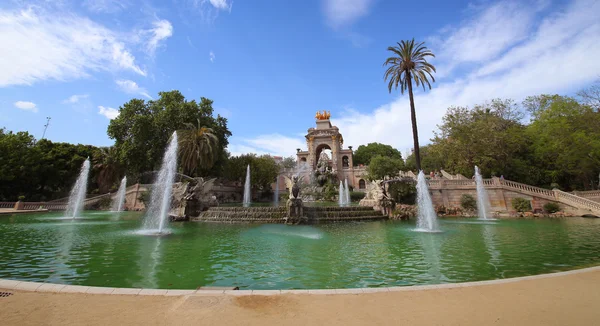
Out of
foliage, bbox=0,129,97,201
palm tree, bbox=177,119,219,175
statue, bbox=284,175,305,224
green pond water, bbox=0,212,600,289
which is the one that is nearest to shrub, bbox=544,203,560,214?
green pond water, bbox=0,212,600,289

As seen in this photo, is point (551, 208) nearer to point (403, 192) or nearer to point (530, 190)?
point (530, 190)

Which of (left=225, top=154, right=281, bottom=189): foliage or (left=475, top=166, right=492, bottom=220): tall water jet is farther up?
(left=225, top=154, right=281, bottom=189): foliage

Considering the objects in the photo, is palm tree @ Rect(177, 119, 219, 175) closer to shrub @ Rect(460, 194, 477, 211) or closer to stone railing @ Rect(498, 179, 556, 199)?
shrub @ Rect(460, 194, 477, 211)

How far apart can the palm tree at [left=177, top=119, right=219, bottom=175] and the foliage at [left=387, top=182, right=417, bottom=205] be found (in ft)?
76.1

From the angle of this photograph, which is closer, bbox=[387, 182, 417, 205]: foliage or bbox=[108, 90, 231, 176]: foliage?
bbox=[387, 182, 417, 205]: foliage

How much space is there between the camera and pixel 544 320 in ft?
11.4

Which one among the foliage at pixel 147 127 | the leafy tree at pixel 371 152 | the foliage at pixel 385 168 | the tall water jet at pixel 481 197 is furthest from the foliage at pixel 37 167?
the leafy tree at pixel 371 152

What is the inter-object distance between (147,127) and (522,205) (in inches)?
1716

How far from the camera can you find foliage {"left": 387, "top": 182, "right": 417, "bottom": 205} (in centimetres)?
2736

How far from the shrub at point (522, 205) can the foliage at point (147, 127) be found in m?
34.7

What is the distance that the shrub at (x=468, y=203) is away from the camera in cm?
2545

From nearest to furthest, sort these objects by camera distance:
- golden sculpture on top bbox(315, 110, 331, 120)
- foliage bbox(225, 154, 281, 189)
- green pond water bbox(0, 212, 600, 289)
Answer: green pond water bbox(0, 212, 600, 289)
foliage bbox(225, 154, 281, 189)
golden sculpture on top bbox(315, 110, 331, 120)

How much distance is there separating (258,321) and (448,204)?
2852cm

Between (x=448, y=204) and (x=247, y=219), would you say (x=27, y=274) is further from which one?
(x=448, y=204)
